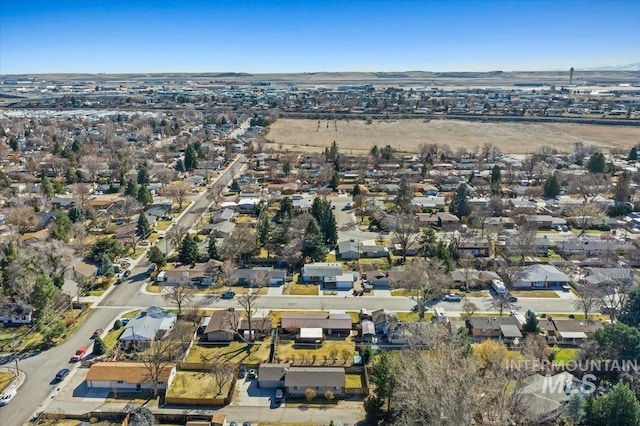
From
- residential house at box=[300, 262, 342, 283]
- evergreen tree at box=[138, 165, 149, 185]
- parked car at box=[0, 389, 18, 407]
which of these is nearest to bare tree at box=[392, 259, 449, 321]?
residential house at box=[300, 262, 342, 283]

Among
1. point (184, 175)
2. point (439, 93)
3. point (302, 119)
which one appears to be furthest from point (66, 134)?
point (439, 93)

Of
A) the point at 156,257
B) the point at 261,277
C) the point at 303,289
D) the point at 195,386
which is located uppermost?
the point at 156,257

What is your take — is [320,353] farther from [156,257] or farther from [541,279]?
[541,279]

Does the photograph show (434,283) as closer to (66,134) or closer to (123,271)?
(123,271)

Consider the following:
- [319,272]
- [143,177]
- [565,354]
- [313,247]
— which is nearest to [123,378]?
[319,272]

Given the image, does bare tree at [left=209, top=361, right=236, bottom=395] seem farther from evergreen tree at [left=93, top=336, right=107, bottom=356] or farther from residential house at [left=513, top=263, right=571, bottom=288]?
residential house at [left=513, top=263, right=571, bottom=288]

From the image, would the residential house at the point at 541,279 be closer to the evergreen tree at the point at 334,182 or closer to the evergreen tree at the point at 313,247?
the evergreen tree at the point at 313,247
